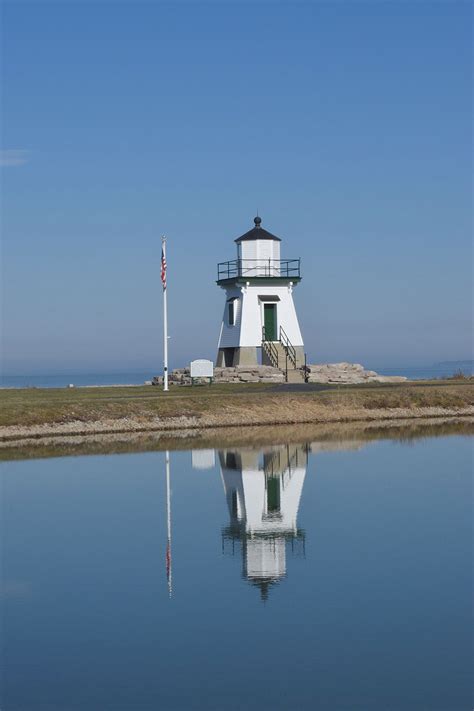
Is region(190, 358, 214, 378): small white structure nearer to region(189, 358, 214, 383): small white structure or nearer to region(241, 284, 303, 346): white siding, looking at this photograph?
region(189, 358, 214, 383): small white structure

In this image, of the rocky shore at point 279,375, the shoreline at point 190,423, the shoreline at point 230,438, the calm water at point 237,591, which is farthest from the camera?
the rocky shore at point 279,375

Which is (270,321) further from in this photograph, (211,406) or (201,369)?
(211,406)

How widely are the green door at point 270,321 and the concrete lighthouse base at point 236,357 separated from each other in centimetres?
127

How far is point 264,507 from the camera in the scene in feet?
84.1

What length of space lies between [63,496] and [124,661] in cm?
1358

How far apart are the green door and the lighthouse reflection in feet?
73.2

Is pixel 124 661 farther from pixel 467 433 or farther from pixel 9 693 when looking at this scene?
pixel 467 433

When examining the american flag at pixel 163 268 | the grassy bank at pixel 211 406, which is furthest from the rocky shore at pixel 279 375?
the american flag at pixel 163 268

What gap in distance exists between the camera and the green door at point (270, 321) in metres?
57.8

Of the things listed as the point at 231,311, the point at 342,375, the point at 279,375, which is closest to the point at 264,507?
the point at 279,375

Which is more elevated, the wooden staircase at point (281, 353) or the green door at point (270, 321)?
the green door at point (270, 321)

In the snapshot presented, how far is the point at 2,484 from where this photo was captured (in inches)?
1122

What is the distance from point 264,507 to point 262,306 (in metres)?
32.4

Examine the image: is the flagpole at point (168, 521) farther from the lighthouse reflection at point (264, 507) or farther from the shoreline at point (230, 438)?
the shoreline at point (230, 438)
